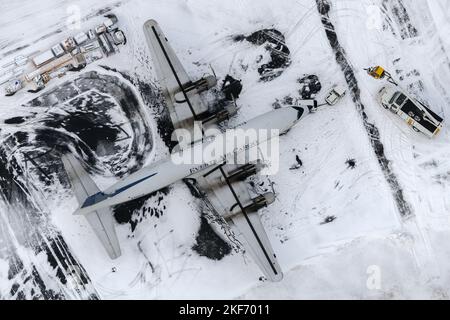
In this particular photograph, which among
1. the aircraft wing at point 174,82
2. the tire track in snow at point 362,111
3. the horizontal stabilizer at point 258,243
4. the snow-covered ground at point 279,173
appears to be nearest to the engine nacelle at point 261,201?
the horizontal stabilizer at point 258,243

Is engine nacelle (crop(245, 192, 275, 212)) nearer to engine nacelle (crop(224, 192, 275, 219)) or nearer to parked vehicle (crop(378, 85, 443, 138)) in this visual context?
engine nacelle (crop(224, 192, 275, 219))

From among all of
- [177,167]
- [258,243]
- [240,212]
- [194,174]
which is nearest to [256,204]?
[240,212]

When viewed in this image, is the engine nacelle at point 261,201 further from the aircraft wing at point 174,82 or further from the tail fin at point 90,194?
the tail fin at point 90,194

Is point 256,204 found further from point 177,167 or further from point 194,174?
point 177,167

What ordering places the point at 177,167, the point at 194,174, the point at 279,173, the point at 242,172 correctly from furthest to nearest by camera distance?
1. the point at 279,173
2. the point at 242,172
3. the point at 194,174
4. the point at 177,167

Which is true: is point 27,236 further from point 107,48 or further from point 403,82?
point 403,82

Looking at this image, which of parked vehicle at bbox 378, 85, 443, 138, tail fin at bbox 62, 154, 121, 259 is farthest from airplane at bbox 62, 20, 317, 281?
parked vehicle at bbox 378, 85, 443, 138

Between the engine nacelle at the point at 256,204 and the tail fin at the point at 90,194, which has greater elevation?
the tail fin at the point at 90,194
